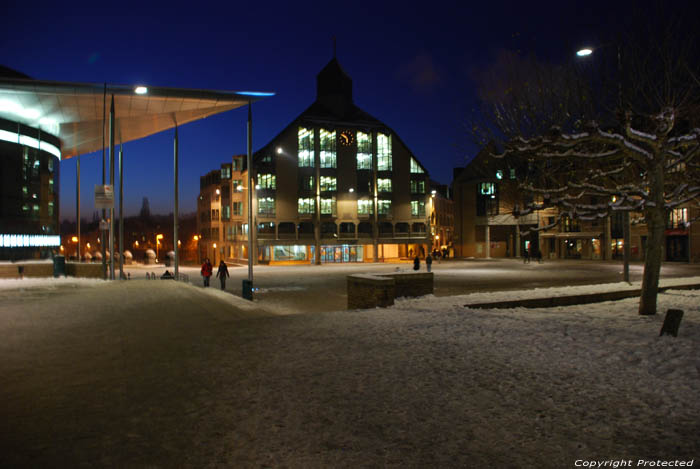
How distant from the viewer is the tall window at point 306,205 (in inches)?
2398

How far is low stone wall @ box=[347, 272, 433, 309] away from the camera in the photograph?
13773 mm

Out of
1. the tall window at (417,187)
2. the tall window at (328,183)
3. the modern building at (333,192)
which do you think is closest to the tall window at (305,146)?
the modern building at (333,192)

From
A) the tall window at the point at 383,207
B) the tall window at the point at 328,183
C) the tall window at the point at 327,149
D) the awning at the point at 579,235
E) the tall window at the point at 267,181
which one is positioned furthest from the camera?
the tall window at the point at 383,207

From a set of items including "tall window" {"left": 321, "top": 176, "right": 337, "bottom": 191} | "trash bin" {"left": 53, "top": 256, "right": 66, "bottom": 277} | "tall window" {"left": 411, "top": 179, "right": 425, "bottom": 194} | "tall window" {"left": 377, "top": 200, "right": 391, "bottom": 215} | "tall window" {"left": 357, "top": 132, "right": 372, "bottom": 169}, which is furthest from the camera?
"tall window" {"left": 411, "top": 179, "right": 425, "bottom": 194}

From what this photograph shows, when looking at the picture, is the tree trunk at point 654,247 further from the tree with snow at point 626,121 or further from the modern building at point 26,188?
the modern building at point 26,188

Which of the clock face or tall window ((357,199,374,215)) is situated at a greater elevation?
the clock face

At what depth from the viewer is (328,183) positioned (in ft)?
204

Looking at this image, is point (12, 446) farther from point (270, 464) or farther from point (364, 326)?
point (364, 326)

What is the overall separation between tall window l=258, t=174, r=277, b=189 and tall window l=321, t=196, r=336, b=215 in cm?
667

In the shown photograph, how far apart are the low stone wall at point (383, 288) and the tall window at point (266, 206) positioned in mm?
45090

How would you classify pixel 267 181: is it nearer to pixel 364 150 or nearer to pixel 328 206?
pixel 328 206

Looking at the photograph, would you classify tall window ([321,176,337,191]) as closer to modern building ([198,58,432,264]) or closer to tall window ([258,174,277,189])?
modern building ([198,58,432,264])

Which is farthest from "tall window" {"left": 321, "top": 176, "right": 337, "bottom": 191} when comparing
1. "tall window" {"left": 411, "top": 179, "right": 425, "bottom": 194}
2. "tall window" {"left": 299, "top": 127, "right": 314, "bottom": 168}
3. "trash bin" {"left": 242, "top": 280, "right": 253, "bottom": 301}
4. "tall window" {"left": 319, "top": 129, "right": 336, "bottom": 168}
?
"trash bin" {"left": 242, "top": 280, "right": 253, "bottom": 301}

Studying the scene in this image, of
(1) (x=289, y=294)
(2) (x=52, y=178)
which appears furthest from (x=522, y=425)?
(2) (x=52, y=178)
